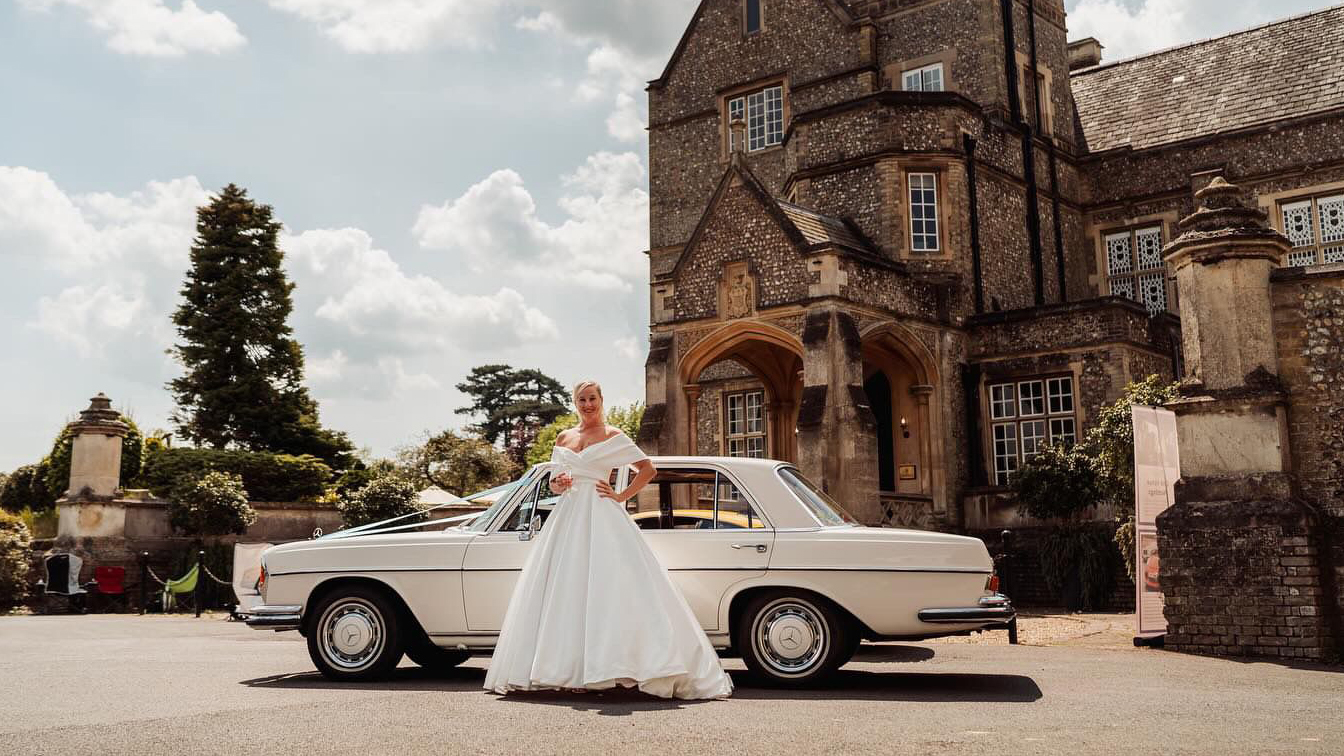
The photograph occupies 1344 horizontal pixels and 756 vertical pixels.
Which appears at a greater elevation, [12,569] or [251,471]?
[251,471]

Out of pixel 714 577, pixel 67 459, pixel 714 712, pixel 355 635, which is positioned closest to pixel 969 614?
pixel 714 577

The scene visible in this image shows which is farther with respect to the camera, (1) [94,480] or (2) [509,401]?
(2) [509,401]

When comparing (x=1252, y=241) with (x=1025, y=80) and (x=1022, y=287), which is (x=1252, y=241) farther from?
(x=1025, y=80)

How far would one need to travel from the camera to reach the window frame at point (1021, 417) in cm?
2033

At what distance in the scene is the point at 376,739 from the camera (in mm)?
5234

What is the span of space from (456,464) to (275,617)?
43.5m

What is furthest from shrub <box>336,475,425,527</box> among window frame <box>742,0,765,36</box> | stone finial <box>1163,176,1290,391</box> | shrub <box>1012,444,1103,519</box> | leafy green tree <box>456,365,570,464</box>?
leafy green tree <box>456,365,570,464</box>

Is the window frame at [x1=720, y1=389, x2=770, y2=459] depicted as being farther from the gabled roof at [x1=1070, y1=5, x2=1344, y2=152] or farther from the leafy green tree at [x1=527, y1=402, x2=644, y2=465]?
the leafy green tree at [x1=527, y1=402, x2=644, y2=465]

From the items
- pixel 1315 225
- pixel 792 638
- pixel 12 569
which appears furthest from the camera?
pixel 1315 225

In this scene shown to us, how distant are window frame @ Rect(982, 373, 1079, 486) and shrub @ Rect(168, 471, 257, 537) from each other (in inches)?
622

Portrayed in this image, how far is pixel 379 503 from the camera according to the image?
2544 centimetres

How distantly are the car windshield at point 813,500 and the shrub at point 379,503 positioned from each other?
60.0 ft

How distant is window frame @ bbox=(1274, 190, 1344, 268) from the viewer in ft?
74.9

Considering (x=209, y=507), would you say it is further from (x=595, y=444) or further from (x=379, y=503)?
(x=595, y=444)
